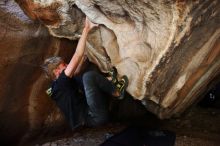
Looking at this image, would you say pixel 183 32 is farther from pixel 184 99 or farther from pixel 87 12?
pixel 184 99

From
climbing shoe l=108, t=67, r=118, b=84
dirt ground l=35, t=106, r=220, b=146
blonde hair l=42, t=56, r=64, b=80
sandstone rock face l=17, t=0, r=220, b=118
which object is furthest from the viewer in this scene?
dirt ground l=35, t=106, r=220, b=146

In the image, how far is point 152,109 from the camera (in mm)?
3574

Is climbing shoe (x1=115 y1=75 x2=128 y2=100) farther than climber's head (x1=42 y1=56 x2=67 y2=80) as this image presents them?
No

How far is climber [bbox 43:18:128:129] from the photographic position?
313cm

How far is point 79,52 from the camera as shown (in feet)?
10.6

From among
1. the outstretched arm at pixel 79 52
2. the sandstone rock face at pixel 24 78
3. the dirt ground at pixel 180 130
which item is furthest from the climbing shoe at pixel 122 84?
the dirt ground at pixel 180 130

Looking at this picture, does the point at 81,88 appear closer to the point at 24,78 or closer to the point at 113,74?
the point at 113,74

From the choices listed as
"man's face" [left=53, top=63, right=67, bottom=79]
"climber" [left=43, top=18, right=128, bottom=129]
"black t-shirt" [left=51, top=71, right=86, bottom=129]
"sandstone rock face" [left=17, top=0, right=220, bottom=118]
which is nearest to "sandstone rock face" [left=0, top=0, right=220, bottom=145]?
"sandstone rock face" [left=17, top=0, right=220, bottom=118]

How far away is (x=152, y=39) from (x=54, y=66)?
116 centimetres

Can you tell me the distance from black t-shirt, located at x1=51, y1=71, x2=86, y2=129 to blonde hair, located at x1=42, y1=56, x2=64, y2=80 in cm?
24

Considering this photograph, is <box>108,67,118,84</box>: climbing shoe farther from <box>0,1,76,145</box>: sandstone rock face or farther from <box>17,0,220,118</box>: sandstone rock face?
<box>0,1,76,145</box>: sandstone rock face

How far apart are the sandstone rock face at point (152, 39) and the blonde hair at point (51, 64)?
23cm

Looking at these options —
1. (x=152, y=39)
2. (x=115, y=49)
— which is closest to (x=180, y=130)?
(x=115, y=49)

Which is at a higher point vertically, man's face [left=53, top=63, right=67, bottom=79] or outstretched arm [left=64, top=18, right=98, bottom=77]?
outstretched arm [left=64, top=18, right=98, bottom=77]
